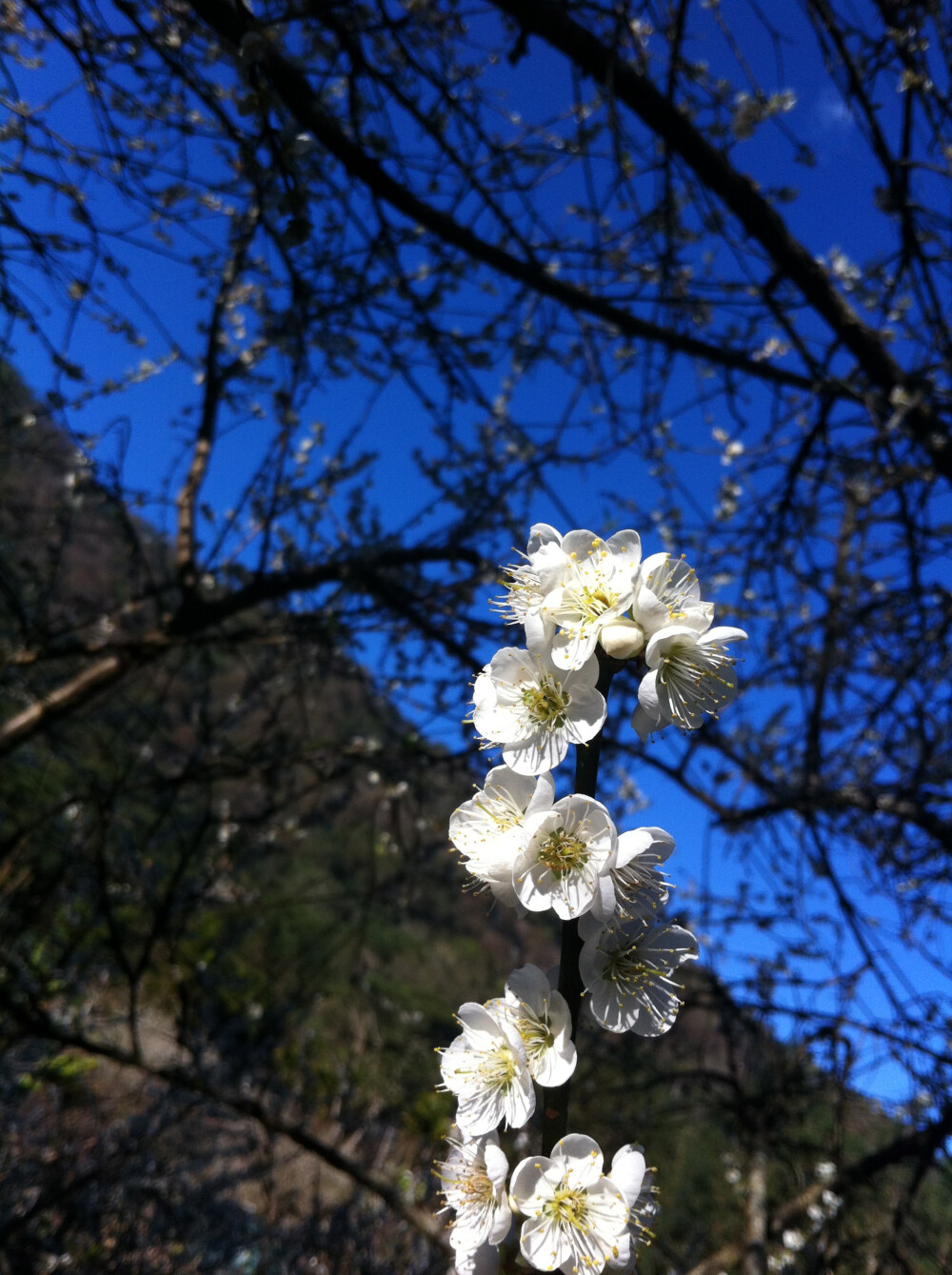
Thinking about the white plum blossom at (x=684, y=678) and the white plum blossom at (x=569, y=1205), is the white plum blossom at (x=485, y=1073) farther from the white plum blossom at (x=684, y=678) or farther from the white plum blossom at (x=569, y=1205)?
the white plum blossom at (x=684, y=678)

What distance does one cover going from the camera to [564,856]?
827 millimetres

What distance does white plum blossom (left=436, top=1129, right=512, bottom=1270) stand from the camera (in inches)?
30.8

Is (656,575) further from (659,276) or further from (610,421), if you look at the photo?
(610,421)

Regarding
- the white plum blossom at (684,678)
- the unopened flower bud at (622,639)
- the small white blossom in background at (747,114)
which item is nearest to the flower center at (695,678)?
the white plum blossom at (684,678)

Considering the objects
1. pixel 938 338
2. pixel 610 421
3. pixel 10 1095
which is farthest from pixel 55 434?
pixel 938 338

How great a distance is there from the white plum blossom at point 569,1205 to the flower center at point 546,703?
0.43 metres

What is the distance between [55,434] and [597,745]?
311 cm

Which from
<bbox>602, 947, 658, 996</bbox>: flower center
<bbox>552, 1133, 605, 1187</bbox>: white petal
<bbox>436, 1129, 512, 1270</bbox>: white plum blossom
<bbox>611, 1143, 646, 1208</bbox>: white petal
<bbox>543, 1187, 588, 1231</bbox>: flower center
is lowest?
<bbox>436, 1129, 512, 1270</bbox>: white plum blossom

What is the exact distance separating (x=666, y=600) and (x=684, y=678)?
0.11 m

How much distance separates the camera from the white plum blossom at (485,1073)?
2.62ft

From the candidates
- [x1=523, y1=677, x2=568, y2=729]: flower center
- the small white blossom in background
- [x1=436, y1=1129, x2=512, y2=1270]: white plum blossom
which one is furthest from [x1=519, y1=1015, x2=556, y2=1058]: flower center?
the small white blossom in background

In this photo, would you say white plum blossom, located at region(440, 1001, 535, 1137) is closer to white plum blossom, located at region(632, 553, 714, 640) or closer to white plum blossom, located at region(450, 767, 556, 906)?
white plum blossom, located at region(450, 767, 556, 906)

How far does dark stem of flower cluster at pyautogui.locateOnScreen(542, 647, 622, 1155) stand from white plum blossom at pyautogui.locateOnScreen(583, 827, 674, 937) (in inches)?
1.1

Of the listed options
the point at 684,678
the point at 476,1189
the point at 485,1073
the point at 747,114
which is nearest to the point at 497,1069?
the point at 485,1073
